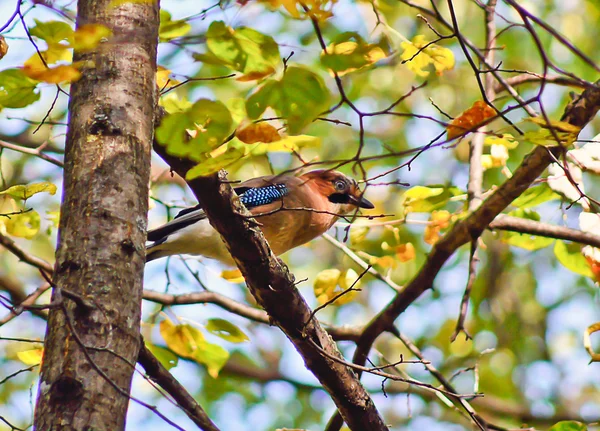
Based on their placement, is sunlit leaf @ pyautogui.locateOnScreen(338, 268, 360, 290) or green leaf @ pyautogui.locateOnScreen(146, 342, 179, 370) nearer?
green leaf @ pyautogui.locateOnScreen(146, 342, 179, 370)

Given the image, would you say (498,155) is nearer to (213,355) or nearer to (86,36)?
(213,355)

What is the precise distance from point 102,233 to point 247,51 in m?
0.76

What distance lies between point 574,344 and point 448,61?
283 inches

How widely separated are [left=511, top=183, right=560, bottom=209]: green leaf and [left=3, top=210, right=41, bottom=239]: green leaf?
2.94 meters

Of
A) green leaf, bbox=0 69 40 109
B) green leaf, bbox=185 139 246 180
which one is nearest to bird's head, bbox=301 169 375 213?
green leaf, bbox=0 69 40 109

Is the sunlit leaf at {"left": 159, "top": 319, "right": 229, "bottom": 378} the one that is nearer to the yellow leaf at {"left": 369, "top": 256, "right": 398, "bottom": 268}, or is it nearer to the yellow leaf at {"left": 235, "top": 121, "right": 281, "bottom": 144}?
the yellow leaf at {"left": 369, "top": 256, "right": 398, "bottom": 268}

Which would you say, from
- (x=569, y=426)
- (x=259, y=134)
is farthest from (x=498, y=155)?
(x=259, y=134)

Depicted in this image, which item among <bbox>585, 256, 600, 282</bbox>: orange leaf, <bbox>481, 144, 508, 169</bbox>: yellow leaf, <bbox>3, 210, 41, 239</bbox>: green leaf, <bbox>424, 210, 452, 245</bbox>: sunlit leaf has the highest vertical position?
<bbox>481, 144, 508, 169</bbox>: yellow leaf

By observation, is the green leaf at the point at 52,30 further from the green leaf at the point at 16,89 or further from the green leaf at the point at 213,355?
the green leaf at the point at 213,355

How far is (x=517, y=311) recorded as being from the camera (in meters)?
9.95

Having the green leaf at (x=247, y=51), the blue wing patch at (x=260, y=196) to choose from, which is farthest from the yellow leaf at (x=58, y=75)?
the blue wing patch at (x=260, y=196)

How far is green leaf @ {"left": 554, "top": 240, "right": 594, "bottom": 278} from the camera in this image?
4885 mm

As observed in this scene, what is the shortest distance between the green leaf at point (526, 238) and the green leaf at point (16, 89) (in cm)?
324

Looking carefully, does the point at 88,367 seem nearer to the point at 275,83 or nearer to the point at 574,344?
the point at 275,83
